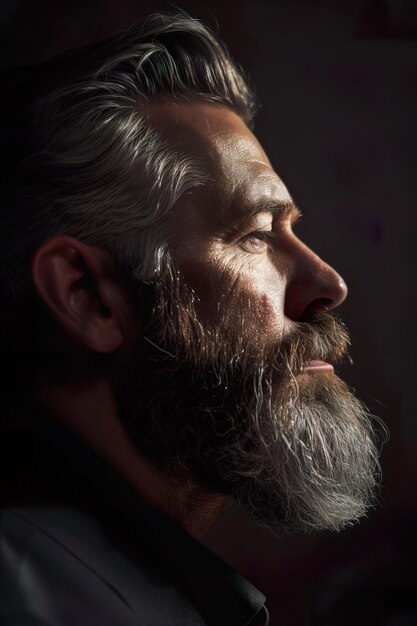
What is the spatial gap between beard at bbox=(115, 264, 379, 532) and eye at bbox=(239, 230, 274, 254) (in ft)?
0.27

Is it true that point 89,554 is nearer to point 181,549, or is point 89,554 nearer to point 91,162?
point 181,549

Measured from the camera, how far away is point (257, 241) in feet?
3.54

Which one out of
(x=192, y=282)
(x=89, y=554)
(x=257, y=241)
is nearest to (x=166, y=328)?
(x=192, y=282)

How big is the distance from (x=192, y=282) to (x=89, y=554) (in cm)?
40

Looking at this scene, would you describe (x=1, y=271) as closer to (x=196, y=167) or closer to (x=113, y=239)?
(x=113, y=239)

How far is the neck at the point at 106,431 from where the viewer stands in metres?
0.97

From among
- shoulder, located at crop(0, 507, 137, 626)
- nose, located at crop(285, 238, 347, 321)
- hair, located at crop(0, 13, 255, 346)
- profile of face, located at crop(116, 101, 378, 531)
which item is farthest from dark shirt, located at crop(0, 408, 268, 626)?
nose, located at crop(285, 238, 347, 321)

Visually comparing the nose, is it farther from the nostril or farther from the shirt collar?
the shirt collar

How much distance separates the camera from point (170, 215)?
102 centimetres

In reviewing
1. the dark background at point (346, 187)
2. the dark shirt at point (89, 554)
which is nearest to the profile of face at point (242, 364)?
the dark shirt at point (89, 554)

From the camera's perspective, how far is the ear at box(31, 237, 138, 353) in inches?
38.2

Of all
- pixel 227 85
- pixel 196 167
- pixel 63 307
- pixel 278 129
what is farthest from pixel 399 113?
pixel 63 307

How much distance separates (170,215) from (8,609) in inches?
21.9

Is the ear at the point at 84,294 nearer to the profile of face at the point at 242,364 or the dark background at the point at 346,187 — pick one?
the profile of face at the point at 242,364
